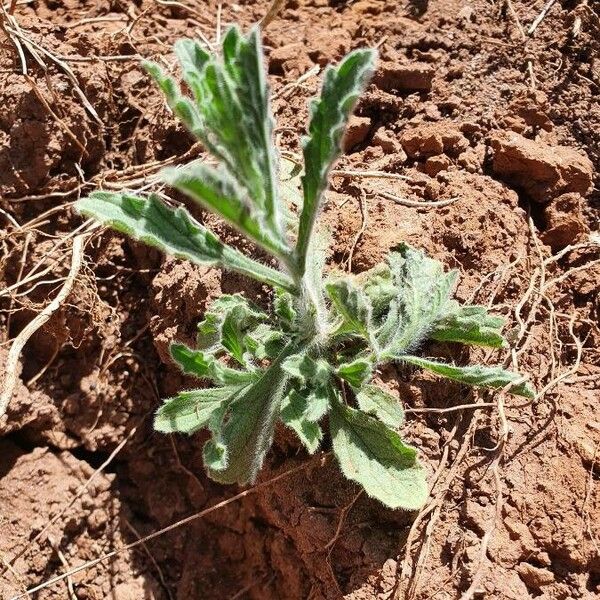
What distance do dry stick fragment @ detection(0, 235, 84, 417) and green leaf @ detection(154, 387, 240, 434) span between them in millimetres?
681

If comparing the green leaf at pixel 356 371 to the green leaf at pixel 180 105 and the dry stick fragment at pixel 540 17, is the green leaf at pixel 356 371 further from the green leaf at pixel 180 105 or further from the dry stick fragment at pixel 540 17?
the dry stick fragment at pixel 540 17

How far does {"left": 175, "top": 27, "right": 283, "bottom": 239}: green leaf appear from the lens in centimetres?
194

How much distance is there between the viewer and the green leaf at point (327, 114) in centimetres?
197

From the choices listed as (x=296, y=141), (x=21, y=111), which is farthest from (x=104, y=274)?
(x=296, y=141)

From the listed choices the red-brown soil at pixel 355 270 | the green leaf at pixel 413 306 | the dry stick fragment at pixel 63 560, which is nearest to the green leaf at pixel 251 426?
the red-brown soil at pixel 355 270

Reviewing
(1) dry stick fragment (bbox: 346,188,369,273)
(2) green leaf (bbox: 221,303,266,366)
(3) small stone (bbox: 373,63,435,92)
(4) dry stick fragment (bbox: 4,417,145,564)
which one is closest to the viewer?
(2) green leaf (bbox: 221,303,266,366)

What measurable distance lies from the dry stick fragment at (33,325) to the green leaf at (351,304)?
117 centimetres

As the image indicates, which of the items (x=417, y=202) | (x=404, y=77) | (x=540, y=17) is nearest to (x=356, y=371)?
(x=417, y=202)

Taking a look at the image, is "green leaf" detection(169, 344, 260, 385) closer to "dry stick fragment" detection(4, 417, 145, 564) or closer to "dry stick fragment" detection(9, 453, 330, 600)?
"dry stick fragment" detection(9, 453, 330, 600)

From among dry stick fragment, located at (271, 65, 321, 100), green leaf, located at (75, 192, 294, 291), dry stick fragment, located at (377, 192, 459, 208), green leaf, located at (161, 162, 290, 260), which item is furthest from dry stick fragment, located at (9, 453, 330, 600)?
dry stick fragment, located at (271, 65, 321, 100)

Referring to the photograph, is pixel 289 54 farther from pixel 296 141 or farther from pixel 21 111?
pixel 21 111

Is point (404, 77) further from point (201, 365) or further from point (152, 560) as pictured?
point (152, 560)

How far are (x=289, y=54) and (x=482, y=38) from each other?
83 centimetres

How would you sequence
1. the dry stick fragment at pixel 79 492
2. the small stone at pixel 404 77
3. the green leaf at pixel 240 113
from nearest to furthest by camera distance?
the green leaf at pixel 240 113
the dry stick fragment at pixel 79 492
the small stone at pixel 404 77
